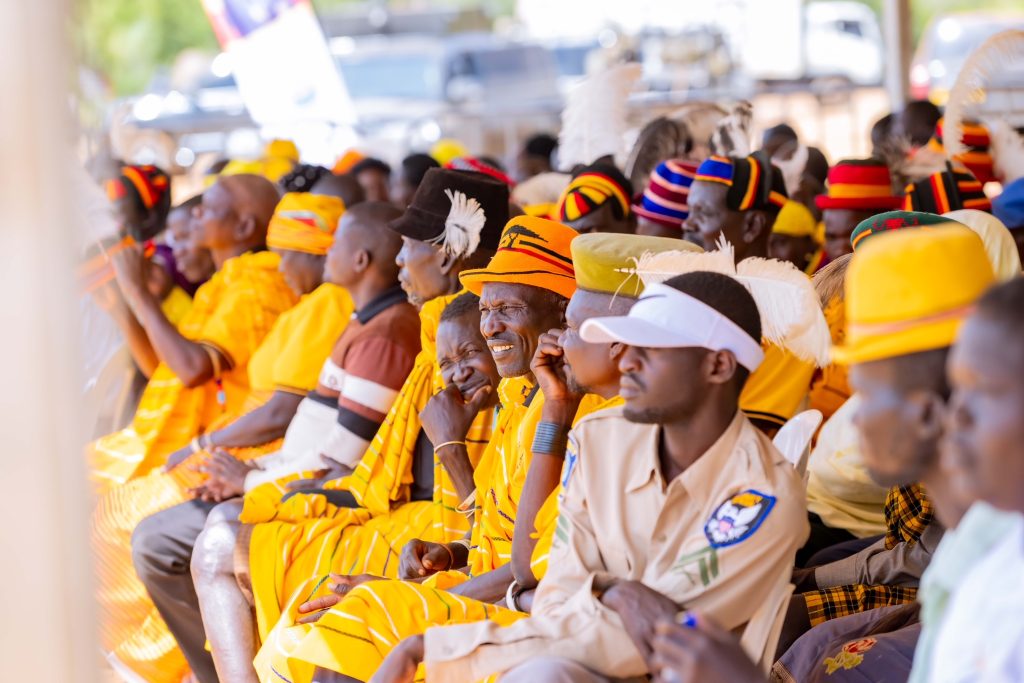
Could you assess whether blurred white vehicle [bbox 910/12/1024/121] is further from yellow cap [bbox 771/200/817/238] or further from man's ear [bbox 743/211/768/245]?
man's ear [bbox 743/211/768/245]

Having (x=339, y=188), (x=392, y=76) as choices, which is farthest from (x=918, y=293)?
A: (x=392, y=76)

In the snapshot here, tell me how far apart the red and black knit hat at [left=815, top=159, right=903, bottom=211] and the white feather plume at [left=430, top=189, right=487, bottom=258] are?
5.62 ft

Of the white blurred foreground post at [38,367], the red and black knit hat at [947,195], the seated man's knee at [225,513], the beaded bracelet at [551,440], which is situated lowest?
the seated man's knee at [225,513]

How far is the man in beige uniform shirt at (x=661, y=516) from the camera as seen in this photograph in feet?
8.53

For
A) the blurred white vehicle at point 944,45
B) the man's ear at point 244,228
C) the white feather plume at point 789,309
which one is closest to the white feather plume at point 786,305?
the white feather plume at point 789,309

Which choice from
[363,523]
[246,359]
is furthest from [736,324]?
[246,359]

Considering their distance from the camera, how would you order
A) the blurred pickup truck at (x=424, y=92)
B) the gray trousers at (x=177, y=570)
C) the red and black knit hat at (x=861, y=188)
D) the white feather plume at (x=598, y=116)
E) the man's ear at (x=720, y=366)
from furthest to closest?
the blurred pickup truck at (x=424, y=92) < the white feather plume at (x=598, y=116) < the red and black knit hat at (x=861, y=188) < the gray trousers at (x=177, y=570) < the man's ear at (x=720, y=366)

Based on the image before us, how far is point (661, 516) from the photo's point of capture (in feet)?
8.95

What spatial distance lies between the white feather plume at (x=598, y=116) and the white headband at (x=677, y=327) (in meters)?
3.97

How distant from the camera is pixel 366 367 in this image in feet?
14.9

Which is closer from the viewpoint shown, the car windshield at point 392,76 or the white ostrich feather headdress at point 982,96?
the white ostrich feather headdress at point 982,96

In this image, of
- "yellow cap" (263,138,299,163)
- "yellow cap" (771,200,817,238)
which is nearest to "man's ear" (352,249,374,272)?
"yellow cap" (771,200,817,238)

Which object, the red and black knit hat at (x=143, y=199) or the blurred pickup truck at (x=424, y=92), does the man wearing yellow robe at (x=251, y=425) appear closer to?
the red and black knit hat at (x=143, y=199)

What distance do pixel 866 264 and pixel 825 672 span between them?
1.24 m
